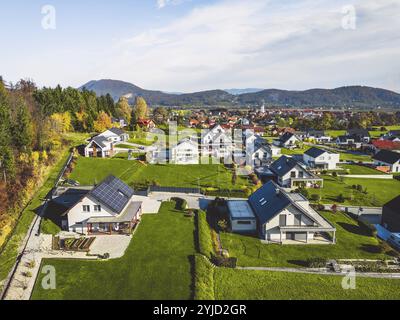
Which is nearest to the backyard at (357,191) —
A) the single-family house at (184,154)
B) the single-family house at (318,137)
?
the single-family house at (184,154)

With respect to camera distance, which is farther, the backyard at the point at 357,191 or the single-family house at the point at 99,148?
the single-family house at the point at 99,148

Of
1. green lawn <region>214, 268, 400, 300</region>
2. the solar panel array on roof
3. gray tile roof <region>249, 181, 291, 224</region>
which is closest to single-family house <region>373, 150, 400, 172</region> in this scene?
gray tile roof <region>249, 181, 291, 224</region>

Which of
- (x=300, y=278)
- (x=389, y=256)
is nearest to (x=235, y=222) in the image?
(x=300, y=278)

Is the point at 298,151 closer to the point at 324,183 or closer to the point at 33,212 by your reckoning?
the point at 324,183

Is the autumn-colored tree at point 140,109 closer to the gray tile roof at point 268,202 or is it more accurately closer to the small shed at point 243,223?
the gray tile roof at point 268,202

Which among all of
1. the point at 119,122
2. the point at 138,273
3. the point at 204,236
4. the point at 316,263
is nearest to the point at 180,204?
the point at 204,236

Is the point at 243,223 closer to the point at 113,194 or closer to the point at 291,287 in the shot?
the point at 291,287
